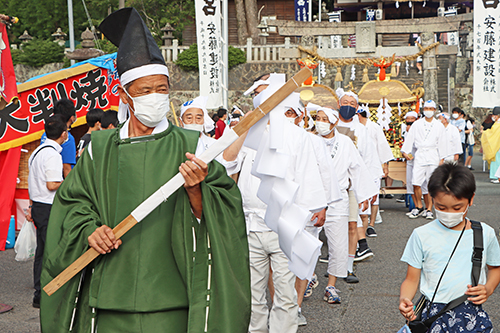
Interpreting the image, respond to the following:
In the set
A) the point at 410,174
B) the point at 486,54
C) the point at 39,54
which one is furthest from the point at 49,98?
the point at 39,54

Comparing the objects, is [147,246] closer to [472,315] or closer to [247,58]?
[472,315]

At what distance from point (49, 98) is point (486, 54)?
10656mm

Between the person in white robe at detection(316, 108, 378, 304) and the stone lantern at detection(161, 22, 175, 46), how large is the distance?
70.0 ft

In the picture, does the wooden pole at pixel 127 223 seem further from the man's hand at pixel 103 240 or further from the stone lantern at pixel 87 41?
the stone lantern at pixel 87 41

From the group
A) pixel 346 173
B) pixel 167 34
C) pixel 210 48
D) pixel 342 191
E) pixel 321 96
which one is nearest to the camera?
pixel 342 191

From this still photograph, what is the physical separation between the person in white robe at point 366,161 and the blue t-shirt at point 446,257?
3614mm

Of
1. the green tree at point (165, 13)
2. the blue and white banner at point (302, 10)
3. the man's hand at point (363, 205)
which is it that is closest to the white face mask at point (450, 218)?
the man's hand at point (363, 205)

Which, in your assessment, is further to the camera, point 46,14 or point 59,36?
point 46,14

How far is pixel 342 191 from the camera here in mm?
6328

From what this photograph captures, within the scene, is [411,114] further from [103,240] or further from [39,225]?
[103,240]

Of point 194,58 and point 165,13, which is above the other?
point 165,13

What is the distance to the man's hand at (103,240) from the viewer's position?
2539mm

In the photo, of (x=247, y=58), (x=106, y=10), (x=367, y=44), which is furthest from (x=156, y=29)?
(x=367, y=44)

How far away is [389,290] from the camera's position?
20.6 ft
